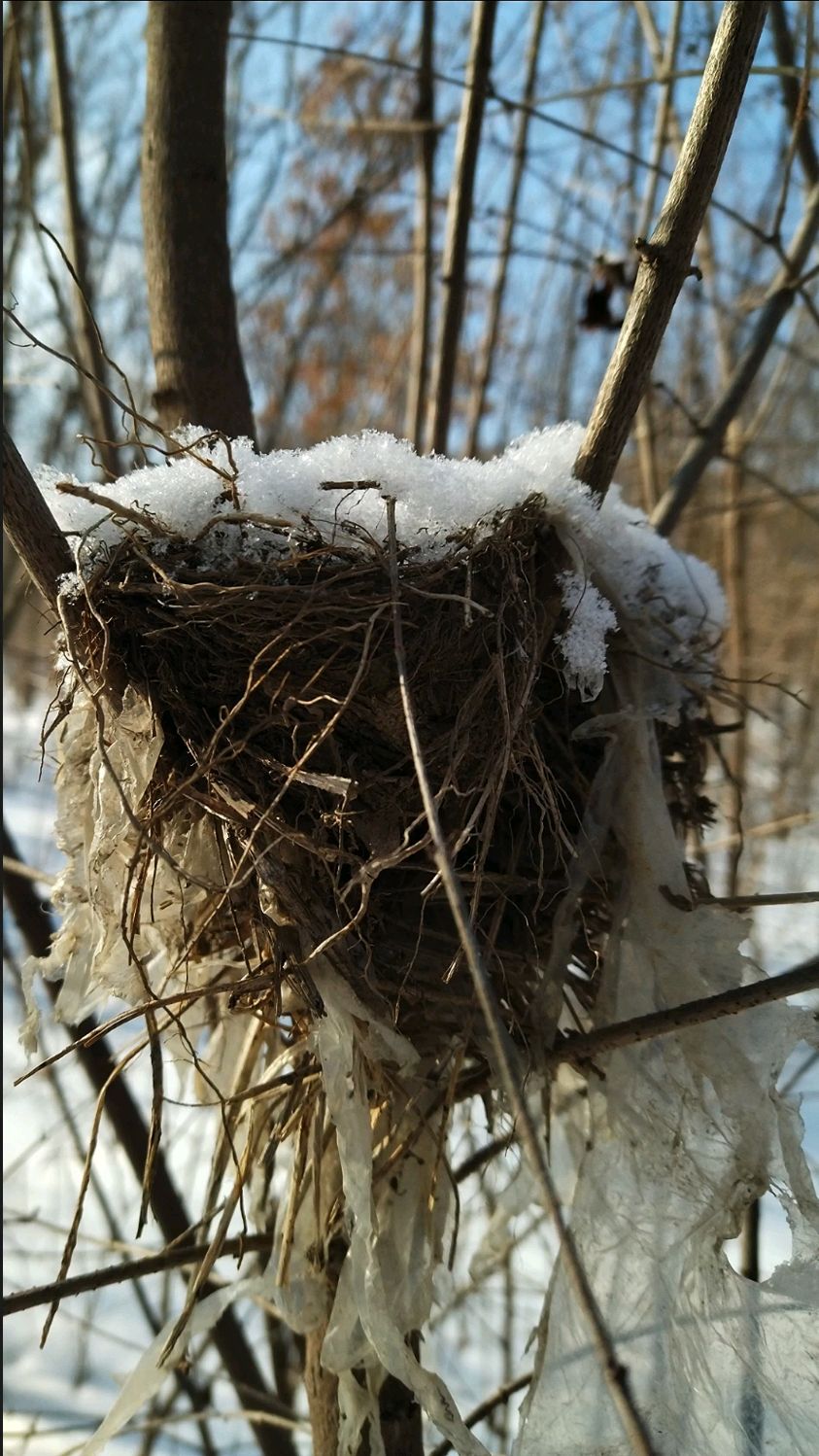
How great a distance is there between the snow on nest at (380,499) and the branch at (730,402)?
48 cm

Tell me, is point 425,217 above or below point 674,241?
above

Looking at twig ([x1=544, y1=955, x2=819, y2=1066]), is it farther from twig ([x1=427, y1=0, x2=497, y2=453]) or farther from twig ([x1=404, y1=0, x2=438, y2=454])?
twig ([x1=404, y1=0, x2=438, y2=454])

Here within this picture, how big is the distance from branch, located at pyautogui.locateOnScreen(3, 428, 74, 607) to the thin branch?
3.63 ft

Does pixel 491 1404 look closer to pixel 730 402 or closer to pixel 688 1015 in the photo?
pixel 688 1015

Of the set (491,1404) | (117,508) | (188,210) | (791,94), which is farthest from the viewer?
(791,94)

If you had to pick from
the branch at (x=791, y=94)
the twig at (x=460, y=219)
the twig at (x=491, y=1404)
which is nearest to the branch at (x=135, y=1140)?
the twig at (x=491, y=1404)

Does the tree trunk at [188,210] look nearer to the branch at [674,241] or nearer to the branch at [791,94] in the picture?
the branch at [674,241]

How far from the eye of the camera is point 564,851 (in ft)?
2.77

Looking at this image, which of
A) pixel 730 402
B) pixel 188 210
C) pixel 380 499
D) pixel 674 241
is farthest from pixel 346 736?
pixel 730 402

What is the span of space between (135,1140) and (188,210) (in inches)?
A: 42.0

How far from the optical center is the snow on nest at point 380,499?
744mm

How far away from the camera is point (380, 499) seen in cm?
76

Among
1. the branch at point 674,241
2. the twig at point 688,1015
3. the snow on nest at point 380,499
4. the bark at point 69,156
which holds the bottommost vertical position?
the twig at point 688,1015

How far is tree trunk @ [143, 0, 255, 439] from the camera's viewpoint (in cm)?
106
